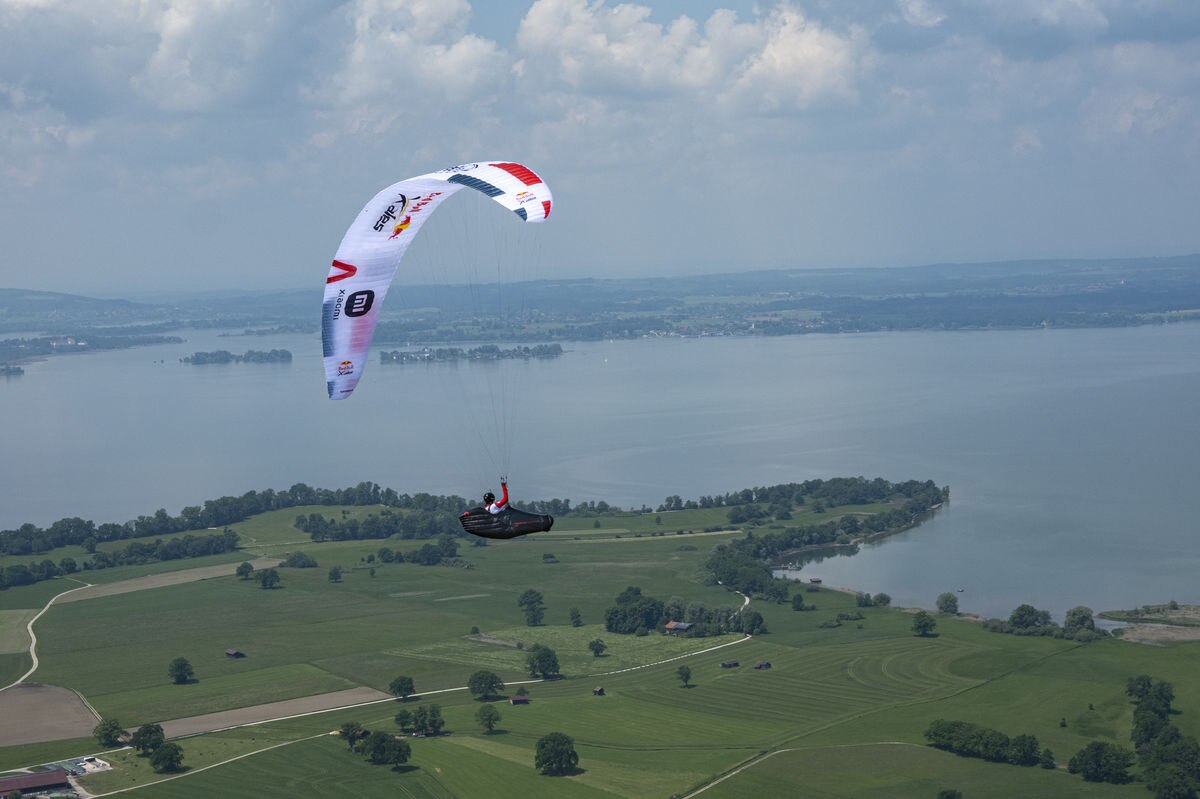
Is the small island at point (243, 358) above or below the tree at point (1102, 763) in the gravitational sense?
above

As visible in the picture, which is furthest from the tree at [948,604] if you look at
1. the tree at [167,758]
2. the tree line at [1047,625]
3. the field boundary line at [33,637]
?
the field boundary line at [33,637]

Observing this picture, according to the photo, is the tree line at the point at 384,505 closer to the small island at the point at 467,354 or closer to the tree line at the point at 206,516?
the tree line at the point at 206,516

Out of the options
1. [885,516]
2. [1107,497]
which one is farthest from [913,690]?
[1107,497]

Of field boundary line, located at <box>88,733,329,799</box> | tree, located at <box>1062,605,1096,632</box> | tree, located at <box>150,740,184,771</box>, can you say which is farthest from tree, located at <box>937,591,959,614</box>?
tree, located at <box>150,740,184,771</box>

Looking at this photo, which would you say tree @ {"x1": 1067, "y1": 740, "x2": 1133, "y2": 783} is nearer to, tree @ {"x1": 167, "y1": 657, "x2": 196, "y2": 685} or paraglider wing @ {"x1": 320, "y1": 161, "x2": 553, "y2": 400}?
paraglider wing @ {"x1": 320, "y1": 161, "x2": 553, "y2": 400}

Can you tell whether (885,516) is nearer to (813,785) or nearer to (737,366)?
(813,785)

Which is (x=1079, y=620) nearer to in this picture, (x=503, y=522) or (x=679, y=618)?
(x=679, y=618)
